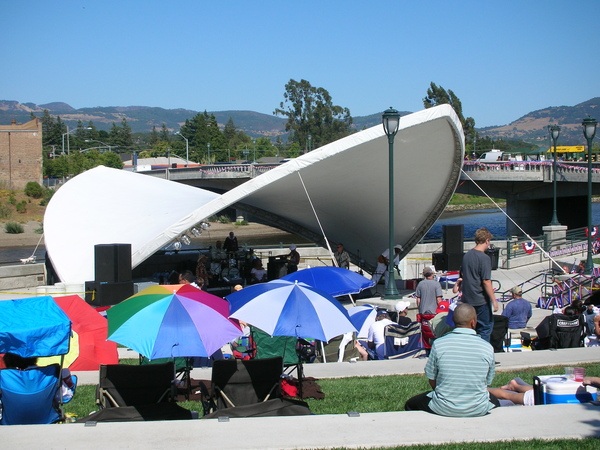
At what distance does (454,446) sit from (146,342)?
3.23m

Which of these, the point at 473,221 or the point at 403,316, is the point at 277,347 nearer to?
the point at 403,316

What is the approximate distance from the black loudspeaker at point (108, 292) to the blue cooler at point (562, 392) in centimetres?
1112

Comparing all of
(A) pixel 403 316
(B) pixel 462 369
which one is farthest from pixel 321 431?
(A) pixel 403 316

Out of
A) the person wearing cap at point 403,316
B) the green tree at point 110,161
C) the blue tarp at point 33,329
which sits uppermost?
the green tree at point 110,161

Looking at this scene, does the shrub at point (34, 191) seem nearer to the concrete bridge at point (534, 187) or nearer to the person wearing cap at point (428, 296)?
the concrete bridge at point (534, 187)

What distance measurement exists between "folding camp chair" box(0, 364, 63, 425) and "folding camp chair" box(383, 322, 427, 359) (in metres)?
5.11

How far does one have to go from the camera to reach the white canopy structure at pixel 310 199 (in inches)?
597

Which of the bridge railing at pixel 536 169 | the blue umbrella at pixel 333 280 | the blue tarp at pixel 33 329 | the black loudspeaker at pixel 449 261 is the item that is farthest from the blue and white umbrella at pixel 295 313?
the bridge railing at pixel 536 169

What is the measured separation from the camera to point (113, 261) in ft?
50.6

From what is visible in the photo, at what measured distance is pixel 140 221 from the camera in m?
18.1

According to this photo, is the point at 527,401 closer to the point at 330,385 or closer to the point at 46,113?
the point at 330,385

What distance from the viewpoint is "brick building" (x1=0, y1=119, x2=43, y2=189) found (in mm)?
81438

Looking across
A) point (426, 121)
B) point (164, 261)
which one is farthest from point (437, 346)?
point (164, 261)

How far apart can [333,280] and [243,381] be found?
20.9 feet
